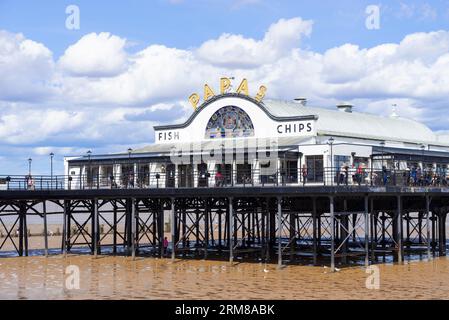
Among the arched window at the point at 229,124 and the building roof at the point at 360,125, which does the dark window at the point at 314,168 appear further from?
the arched window at the point at 229,124

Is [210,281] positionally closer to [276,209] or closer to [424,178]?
[276,209]

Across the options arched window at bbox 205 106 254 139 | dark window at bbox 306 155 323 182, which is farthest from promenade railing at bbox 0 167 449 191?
arched window at bbox 205 106 254 139

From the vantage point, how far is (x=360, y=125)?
57.7 metres

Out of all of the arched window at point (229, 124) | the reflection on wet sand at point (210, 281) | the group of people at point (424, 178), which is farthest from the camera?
the arched window at point (229, 124)

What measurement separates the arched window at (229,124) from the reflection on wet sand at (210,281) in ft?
34.4

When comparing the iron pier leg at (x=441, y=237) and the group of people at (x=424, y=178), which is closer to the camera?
the group of people at (x=424, y=178)

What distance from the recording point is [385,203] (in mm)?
46156

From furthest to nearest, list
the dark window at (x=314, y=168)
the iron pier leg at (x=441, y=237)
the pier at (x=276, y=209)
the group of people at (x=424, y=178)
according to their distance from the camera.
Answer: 1. the iron pier leg at (x=441, y=237)
2. the dark window at (x=314, y=168)
3. the group of people at (x=424, y=178)
4. the pier at (x=276, y=209)

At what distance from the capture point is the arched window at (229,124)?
51500 mm

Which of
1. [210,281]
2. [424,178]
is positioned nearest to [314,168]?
[424,178]

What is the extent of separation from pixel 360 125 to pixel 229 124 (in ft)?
35.1

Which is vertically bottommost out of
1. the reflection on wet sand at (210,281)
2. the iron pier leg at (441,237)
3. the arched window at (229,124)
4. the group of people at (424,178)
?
the reflection on wet sand at (210,281)

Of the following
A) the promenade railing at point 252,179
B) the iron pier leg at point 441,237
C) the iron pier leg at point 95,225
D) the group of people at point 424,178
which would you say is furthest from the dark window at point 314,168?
the iron pier leg at point 95,225
